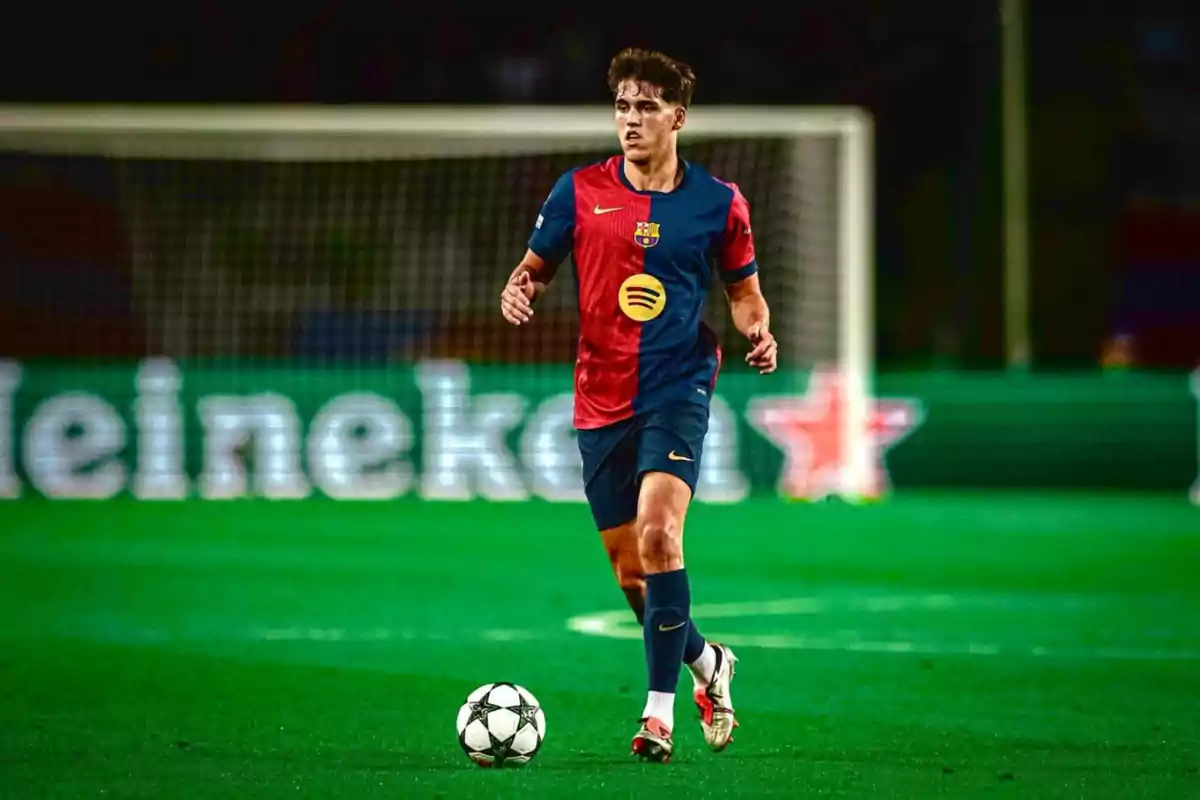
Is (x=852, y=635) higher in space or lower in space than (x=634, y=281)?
lower

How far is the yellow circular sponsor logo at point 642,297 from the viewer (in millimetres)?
6863

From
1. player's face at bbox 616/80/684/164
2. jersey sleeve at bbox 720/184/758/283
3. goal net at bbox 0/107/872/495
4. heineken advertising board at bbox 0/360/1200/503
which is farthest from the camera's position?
heineken advertising board at bbox 0/360/1200/503

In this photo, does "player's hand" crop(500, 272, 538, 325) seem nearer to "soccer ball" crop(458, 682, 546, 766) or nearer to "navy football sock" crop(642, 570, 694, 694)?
"navy football sock" crop(642, 570, 694, 694)

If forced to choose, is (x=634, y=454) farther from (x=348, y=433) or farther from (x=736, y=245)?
(x=348, y=433)

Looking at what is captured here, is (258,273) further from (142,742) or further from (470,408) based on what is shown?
(142,742)

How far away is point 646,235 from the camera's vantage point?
685cm

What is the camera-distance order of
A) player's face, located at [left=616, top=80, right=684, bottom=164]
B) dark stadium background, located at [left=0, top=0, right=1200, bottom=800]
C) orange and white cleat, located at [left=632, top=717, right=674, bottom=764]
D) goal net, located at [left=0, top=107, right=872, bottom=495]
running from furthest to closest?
goal net, located at [left=0, top=107, right=872, bottom=495], dark stadium background, located at [left=0, top=0, right=1200, bottom=800], player's face, located at [left=616, top=80, right=684, bottom=164], orange and white cleat, located at [left=632, top=717, right=674, bottom=764]

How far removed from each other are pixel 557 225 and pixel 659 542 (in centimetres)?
109

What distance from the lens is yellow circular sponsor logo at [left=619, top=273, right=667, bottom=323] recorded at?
22.5ft

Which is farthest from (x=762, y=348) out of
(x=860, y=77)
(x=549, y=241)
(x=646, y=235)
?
(x=860, y=77)

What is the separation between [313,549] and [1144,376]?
34.2 ft

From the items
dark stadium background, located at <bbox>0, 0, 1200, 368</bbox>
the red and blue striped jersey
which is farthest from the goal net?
the red and blue striped jersey

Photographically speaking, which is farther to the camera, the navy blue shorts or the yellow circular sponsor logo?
the yellow circular sponsor logo

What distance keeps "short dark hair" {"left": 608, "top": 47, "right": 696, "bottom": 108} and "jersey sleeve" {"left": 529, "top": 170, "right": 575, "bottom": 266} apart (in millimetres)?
360
